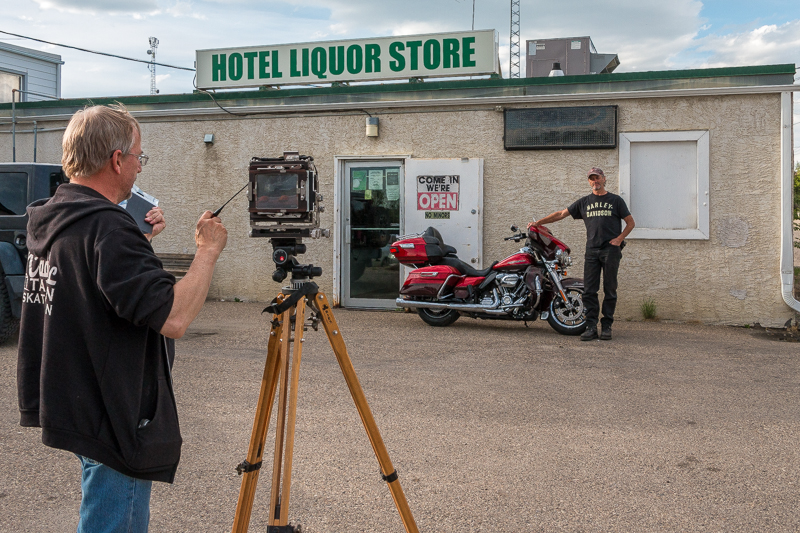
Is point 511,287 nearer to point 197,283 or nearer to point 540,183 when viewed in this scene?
point 540,183

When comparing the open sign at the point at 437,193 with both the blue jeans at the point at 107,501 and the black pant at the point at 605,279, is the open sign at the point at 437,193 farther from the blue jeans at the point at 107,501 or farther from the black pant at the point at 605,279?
the blue jeans at the point at 107,501

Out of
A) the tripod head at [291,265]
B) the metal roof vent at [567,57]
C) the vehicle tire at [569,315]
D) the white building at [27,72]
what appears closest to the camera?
the tripod head at [291,265]

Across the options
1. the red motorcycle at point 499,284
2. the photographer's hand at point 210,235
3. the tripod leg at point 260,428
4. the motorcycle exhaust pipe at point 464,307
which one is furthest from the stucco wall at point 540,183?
the photographer's hand at point 210,235

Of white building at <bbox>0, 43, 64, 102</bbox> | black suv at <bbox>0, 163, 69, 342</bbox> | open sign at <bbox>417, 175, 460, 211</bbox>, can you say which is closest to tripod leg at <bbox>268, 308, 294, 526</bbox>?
black suv at <bbox>0, 163, 69, 342</bbox>

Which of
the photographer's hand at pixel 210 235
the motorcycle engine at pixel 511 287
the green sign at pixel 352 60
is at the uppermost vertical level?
the green sign at pixel 352 60

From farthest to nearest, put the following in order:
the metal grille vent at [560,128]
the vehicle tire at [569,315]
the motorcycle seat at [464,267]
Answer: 1. the metal grille vent at [560,128]
2. the motorcycle seat at [464,267]
3. the vehicle tire at [569,315]

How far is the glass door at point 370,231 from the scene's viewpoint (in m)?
10.6

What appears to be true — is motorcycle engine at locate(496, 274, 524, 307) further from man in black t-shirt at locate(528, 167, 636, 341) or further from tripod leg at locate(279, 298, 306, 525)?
tripod leg at locate(279, 298, 306, 525)

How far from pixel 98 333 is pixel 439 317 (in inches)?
289

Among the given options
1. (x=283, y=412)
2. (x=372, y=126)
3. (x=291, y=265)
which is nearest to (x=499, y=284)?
(x=372, y=126)

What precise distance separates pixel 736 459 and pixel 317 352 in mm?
4068

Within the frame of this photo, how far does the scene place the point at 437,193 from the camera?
1026 cm

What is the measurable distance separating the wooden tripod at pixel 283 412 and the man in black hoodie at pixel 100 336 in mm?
608

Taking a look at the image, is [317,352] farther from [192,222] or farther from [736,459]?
[192,222]
